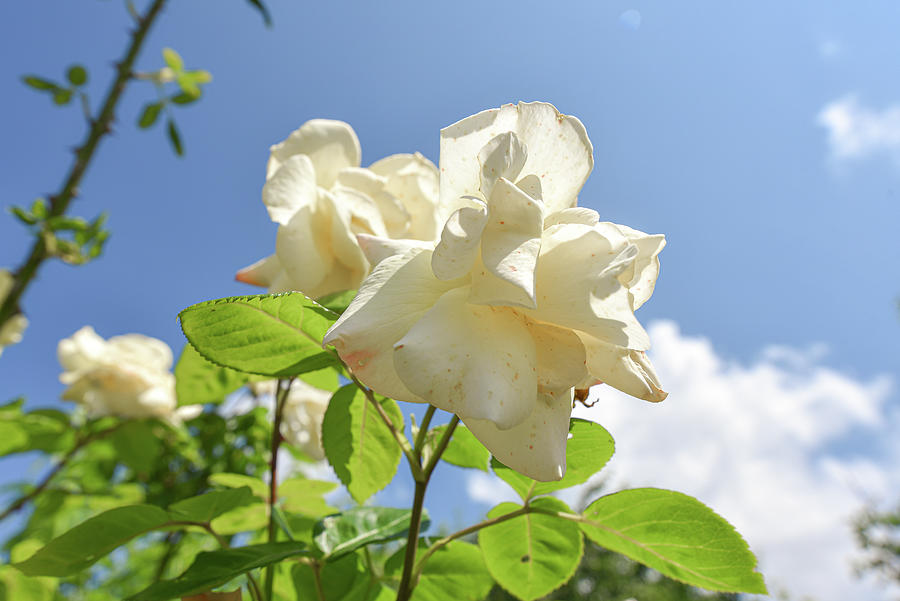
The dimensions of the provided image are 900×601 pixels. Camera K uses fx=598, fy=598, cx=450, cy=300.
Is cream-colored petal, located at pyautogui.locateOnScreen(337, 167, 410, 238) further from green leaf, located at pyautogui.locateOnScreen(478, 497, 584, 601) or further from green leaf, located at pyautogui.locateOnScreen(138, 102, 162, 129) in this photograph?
green leaf, located at pyautogui.locateOnScreen(138, 102, 162, 129)

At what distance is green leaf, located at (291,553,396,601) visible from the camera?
0.66 metres

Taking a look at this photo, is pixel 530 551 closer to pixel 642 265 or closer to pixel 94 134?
pixel 642 265

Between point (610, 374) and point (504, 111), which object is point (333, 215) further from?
point (610, 374)

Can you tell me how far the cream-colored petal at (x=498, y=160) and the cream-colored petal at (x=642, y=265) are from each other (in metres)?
0.09

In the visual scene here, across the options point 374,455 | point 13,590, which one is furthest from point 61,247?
point 374,455

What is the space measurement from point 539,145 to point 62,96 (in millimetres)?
1259

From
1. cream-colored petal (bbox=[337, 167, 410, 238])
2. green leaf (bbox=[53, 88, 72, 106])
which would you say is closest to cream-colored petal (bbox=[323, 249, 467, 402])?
cream-colored petal (bbox=[337, 167, 410, 238])

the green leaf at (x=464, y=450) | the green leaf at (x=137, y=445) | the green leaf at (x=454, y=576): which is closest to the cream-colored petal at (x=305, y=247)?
the green leaf at (x=464, y=450)

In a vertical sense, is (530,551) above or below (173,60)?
below

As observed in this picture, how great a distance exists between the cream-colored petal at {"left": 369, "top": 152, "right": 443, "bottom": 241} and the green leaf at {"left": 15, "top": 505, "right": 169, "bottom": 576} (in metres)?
0.44

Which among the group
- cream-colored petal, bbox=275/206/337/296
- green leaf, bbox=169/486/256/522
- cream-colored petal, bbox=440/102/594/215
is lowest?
green leaf, bbox=169/486/256/522

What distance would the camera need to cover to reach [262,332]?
523mm

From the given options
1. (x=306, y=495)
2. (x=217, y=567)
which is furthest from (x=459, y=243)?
(x=306, y=495)

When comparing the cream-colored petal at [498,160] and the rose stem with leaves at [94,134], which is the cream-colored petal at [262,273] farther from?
the rose stem with leaves at [94,134]
